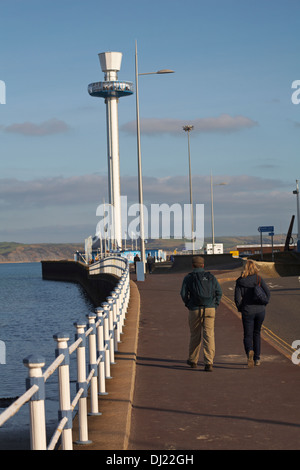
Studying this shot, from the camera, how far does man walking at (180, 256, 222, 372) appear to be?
1202cm

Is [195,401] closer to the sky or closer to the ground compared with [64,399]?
closer to the ground

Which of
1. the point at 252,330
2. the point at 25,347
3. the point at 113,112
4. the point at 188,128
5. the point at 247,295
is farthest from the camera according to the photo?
the point at 113,112

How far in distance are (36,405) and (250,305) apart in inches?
307

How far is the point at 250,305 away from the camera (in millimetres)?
12289

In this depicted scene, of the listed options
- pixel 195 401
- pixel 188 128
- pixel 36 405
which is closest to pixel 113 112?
pixel 188 128

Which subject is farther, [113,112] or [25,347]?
[113,112]

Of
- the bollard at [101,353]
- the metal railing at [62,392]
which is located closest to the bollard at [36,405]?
the metal railing at [62,392]

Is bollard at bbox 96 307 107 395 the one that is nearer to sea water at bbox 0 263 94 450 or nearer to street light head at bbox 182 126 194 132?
sea water at bbox 0 263 94 450

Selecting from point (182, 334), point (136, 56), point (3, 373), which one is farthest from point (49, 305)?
point (182, 334)

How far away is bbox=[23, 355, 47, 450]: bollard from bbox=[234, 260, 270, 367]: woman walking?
7575 millimetres

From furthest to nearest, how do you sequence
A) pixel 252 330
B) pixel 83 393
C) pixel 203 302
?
1. pixel 252 330
2. pixel 203 302
3. pixel 83 393

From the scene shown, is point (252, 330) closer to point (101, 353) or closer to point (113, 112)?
point (101, 353)
